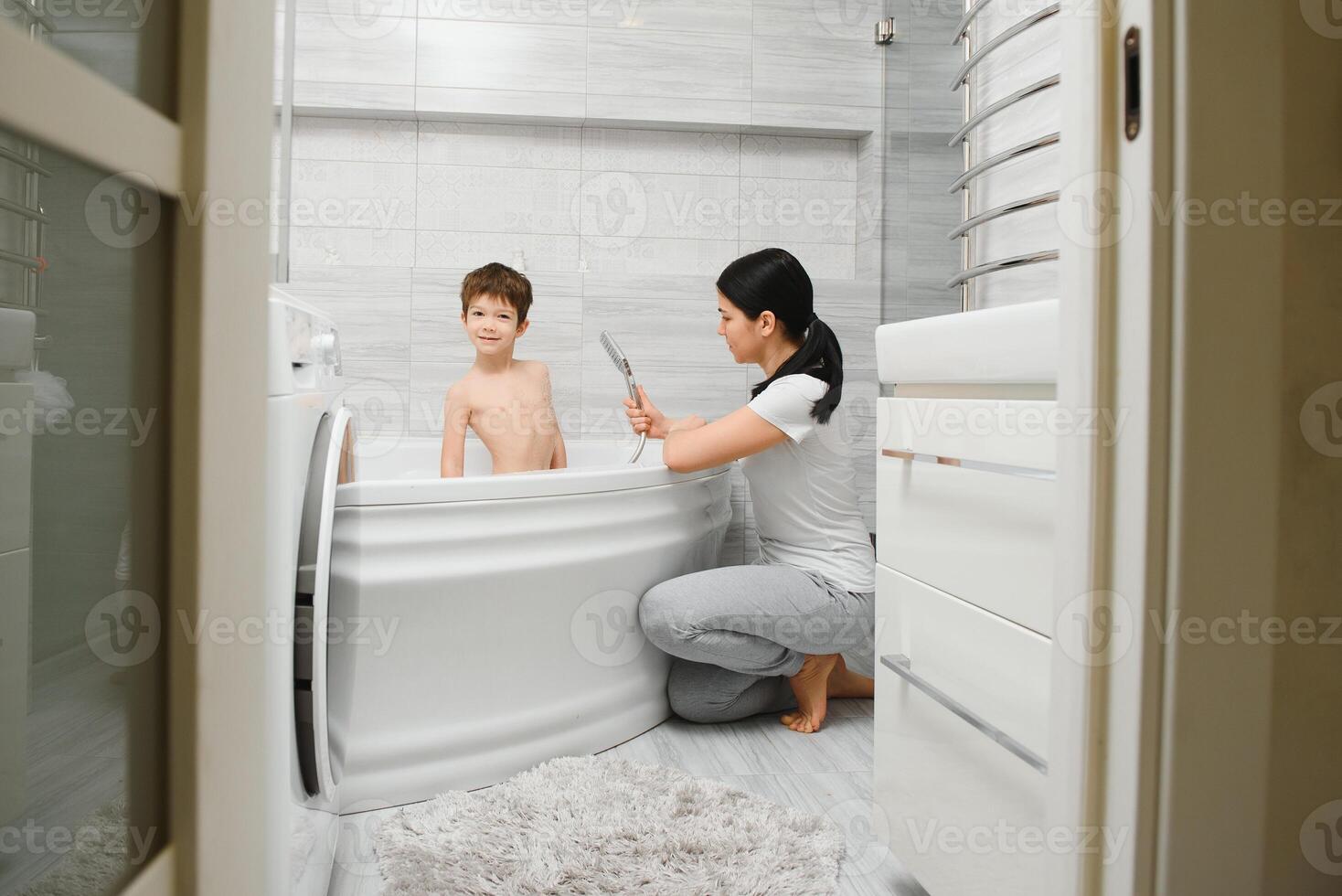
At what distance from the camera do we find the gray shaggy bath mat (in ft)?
4.06

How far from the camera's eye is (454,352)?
9.03 feet

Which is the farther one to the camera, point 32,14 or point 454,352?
point 454,352

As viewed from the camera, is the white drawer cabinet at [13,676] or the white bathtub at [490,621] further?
the white bathtub at [490,621]

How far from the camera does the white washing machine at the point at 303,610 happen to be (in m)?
0.80

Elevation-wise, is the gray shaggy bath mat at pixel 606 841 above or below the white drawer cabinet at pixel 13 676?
below

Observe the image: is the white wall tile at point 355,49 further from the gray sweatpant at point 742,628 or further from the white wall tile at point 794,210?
the gray sweatpant at point 742,628

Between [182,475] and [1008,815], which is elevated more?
[182,475]

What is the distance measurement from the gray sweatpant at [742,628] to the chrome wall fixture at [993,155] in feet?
2.27

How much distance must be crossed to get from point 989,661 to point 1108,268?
1.67ft

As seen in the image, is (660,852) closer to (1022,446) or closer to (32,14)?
(1022,446)

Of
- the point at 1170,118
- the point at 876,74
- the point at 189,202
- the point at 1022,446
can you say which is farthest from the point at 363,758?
the point at 876,74

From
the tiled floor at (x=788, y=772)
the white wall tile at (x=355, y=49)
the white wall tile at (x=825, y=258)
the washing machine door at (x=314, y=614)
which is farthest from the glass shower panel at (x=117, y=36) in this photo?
the white wall tile at (x=825, y=258)

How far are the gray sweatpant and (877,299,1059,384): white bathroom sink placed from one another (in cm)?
73

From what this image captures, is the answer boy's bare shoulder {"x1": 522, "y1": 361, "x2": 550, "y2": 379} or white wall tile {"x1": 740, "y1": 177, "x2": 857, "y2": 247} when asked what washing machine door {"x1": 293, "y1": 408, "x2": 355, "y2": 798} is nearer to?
boy's bare shoulder {"x1": 522, "y1": 361, "x2": 550, "y2": 379}
